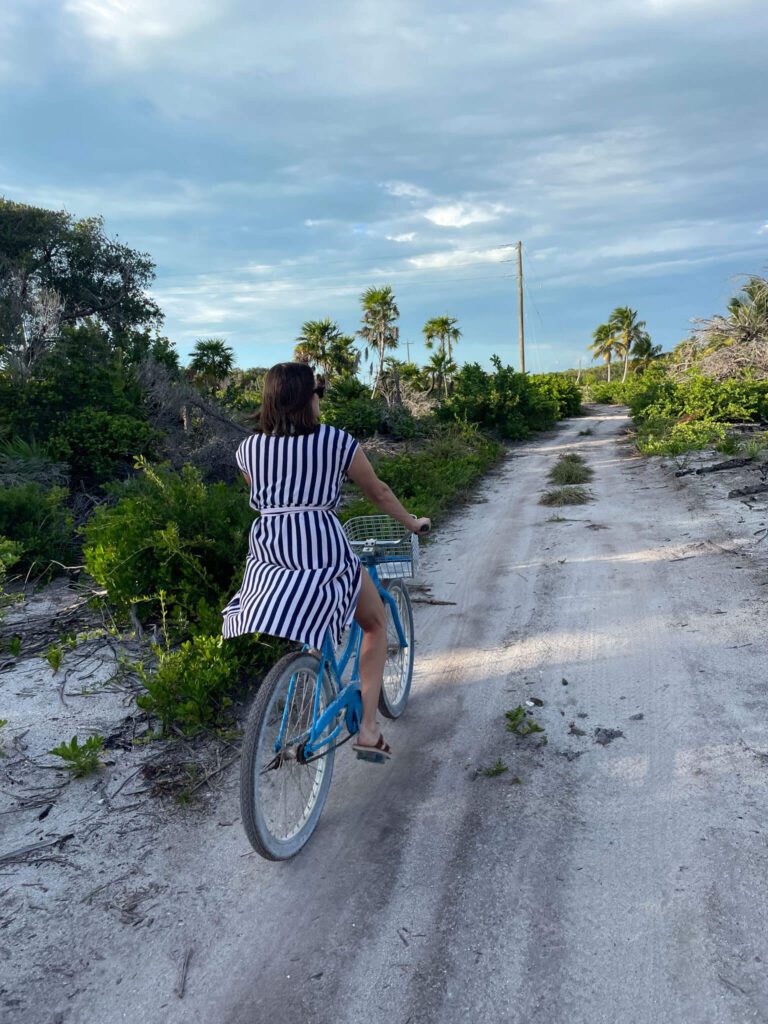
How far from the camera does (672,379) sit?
21.7m

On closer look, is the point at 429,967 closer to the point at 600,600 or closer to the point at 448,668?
the point at 448,668

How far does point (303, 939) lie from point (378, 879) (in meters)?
0.41

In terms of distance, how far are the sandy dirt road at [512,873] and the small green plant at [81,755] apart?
747 mm

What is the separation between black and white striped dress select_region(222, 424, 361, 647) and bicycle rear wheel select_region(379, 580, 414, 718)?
1.18m

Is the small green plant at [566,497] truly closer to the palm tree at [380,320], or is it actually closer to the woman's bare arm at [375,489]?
the woman's bare arm at [375,489]

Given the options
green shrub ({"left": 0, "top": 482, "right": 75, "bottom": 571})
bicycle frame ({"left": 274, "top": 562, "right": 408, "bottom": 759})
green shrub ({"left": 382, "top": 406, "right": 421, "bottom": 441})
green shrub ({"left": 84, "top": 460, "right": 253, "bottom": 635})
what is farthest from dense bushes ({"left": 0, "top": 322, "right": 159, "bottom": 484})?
bicycle frame ({"left": 274, "top": 562, "right": 408, "bottom": 759})

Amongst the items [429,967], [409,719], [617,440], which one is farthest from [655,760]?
[617,440]

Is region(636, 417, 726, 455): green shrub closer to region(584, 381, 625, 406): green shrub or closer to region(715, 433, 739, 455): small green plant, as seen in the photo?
region(715, 433, 739, 455): small green plant

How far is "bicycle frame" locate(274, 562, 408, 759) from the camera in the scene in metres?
2.93

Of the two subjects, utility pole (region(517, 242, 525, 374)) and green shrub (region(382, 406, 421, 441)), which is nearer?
green shrub (region(382, 406, 421, 441))

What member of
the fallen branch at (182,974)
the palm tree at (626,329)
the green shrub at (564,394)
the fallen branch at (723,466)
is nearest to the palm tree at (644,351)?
the palm tree at (626,329)

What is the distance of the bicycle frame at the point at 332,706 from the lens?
293 centimetres

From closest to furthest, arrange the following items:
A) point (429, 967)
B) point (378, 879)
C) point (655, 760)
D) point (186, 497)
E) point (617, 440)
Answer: point (429, 967) → point (378, 879) → point (655, 760) → point (186, 497) → point (617, 440)

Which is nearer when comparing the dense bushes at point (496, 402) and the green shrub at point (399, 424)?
the green shrub at point (399, 424)
